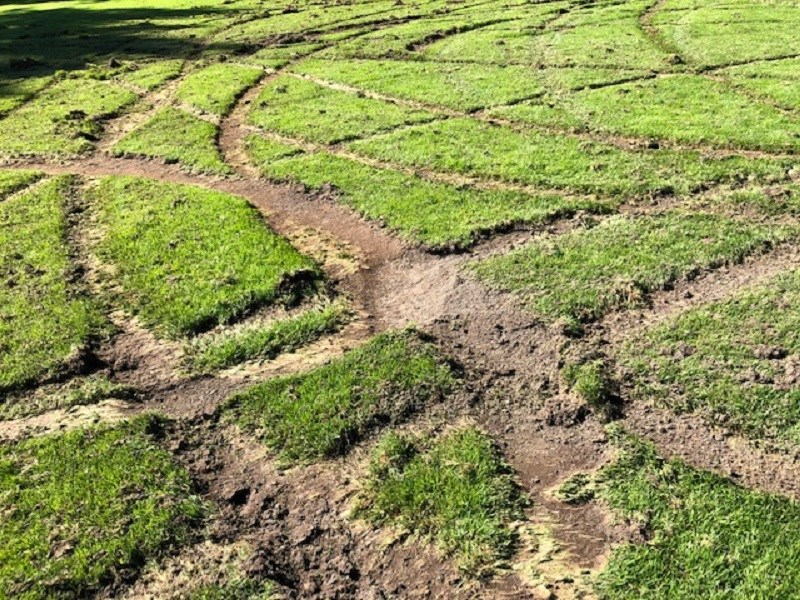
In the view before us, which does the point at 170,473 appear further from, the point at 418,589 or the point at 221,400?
the point at 418,589

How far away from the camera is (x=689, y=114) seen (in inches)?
745

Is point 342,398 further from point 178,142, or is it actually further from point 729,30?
point 729,30

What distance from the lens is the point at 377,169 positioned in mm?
17547

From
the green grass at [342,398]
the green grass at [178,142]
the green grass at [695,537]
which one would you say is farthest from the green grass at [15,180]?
the green grass at [695,537]

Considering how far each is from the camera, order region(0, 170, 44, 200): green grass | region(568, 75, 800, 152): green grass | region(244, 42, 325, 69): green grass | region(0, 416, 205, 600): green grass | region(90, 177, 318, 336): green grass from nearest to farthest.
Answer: region(0, 416, 205, 600): green grass < region(90, 177, 318, 336): green grass < region(568, 75, 800, 152): green grass < region(0, 170, 44, 200): green grass < region(244, 42, 325, 69): green grass

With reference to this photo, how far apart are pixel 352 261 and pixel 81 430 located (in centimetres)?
557

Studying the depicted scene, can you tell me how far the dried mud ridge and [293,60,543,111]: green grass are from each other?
9.14 metres

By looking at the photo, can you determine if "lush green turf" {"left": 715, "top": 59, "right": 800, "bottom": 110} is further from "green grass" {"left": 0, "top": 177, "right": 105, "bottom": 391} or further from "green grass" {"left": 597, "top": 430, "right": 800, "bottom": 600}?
"green grass" {"left": 0, "top": 177, "right": 105, "bottom": 391}

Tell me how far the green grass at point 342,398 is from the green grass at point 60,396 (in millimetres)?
1768

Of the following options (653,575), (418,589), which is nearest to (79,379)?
(418,589)

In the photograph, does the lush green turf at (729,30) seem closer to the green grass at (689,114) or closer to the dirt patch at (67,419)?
the green grass at (689,114)

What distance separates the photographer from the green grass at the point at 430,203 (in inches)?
560

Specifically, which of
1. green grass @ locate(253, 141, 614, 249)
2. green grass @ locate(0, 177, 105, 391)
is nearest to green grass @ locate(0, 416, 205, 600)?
green grass @ locate(0, 177, 105, 391)

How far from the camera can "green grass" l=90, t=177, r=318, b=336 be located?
486 inches
